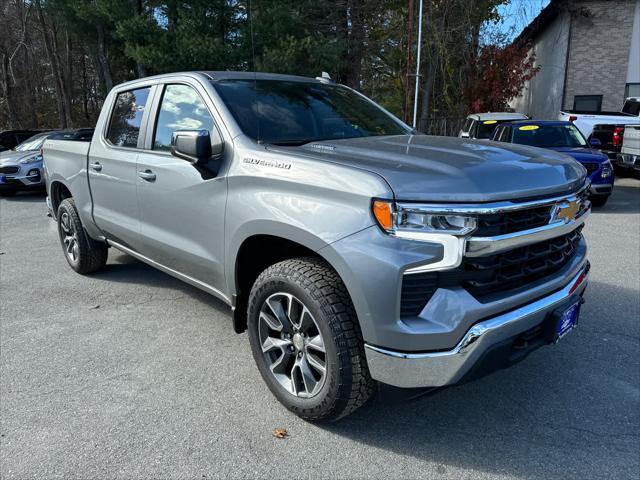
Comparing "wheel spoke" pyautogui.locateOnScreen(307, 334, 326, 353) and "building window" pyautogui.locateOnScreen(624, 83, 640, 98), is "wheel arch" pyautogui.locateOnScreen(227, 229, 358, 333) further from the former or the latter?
"building window" pyautogui.locateOnScreen(624, 83, 640, 98)

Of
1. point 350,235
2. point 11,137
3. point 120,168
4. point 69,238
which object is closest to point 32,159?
point 11,137

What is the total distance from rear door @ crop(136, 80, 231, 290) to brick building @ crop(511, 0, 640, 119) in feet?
62.9

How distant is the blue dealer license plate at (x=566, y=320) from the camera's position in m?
2.52

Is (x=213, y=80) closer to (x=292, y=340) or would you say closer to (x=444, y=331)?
(x=292, y=340)

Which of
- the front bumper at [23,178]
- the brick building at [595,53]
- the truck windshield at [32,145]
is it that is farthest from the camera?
the brick building at [595,53]

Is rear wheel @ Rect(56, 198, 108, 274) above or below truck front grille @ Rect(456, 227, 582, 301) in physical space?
below

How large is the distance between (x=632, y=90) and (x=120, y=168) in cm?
2037

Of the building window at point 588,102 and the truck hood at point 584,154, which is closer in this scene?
the truck hood at point 584,154

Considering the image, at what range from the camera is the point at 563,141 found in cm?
961

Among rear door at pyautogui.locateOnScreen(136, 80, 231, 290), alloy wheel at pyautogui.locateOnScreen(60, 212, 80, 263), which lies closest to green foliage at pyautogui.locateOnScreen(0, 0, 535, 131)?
alloy wheel at pyautogui.locateOnScreen(60, 212, 80, 263)

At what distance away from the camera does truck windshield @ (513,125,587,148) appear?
376 inches

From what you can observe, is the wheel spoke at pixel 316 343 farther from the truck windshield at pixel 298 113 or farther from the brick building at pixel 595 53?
the brick building at pixel 595 53

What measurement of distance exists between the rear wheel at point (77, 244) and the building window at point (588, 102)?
1915 cm

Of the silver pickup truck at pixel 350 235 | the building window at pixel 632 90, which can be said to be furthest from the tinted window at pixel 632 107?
the silver pickup truck at pixel 350 235
